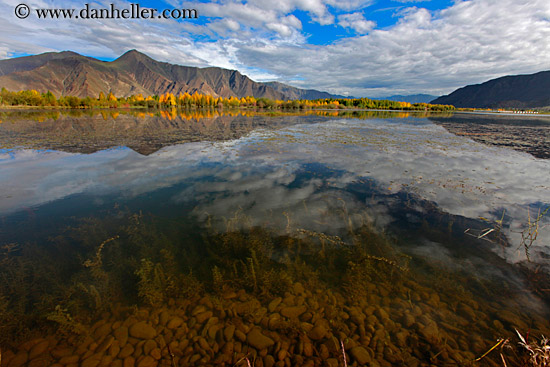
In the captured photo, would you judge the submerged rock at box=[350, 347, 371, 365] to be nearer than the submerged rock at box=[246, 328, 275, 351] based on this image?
Yes

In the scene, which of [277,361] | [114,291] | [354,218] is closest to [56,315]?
[114,291]

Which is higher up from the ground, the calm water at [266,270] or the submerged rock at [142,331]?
the calm water at [266,270]

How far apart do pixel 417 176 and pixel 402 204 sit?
553 centimetres

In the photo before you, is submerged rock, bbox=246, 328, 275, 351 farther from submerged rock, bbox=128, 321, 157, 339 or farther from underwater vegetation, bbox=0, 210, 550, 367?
submerged rock, bbox=128, 321, 157, 339

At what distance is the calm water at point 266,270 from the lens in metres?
4.78

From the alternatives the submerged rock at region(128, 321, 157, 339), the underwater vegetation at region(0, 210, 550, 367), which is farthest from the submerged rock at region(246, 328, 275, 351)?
the submerged rock at region(128, 321, 157, 339)

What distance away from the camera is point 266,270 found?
6.81m

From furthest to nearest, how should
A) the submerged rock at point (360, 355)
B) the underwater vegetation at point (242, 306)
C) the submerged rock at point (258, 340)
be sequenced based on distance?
the submerged rock at point (258, 340), the underwater vegetation at point (242, 306), the submerged rock at point (360, 355)

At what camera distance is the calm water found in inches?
188

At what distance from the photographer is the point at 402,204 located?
1112 centimetres

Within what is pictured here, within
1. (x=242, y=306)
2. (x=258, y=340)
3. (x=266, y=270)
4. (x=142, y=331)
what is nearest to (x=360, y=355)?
(x=258, y=340)

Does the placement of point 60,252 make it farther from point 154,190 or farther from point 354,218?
point 354,218

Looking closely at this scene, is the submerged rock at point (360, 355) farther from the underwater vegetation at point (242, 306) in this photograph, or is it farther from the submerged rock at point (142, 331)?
the submerged rock at point (142, 331)

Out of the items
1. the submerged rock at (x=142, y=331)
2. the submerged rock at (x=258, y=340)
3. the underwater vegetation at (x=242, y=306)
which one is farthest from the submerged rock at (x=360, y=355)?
the submerged rock at (x=142, y=331)
